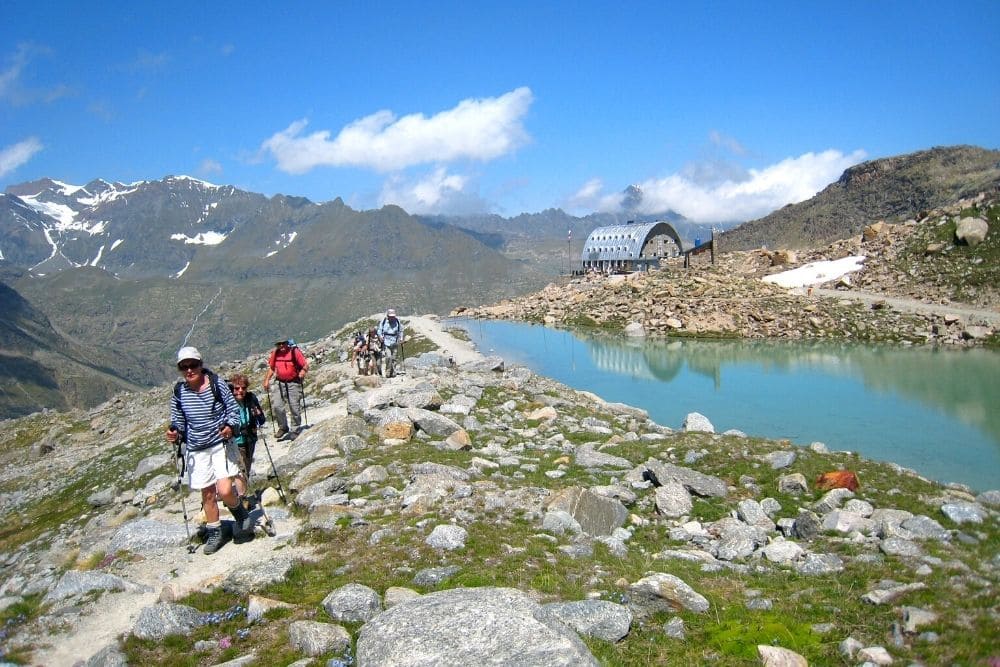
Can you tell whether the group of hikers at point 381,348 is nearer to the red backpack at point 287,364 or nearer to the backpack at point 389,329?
the backpack at point 389,329

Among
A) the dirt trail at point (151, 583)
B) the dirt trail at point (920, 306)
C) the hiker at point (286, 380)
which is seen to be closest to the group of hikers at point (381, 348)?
the hiker at point (286, 380)

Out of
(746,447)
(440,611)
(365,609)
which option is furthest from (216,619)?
(746,447)

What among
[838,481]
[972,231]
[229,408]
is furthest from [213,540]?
[972,231]

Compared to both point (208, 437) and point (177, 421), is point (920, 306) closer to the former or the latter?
point (208, 437)

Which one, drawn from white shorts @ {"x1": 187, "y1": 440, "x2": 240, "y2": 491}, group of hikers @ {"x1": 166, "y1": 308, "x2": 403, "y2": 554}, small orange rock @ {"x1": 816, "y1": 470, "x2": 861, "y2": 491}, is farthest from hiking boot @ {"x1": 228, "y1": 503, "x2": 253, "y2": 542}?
small orange rock @ {"x1": 816, "y1": 470, "x2": 861, "y2": 491}

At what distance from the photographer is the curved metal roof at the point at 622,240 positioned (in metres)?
89.2

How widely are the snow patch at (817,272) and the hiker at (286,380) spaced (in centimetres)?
5089

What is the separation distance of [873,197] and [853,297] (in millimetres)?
150289

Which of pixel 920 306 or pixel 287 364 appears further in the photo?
pixel 920 306

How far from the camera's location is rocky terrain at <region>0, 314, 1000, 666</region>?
7.18 m

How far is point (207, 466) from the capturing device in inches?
452

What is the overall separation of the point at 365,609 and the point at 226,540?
5028mm

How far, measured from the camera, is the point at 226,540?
11.9 meters

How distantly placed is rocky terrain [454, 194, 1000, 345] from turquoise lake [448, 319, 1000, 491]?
2874mm
